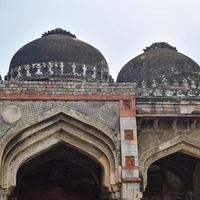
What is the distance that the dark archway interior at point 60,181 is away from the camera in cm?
1166

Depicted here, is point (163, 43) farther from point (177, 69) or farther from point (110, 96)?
point (110, 96)

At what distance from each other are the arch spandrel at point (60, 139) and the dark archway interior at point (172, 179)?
2771 millimetres

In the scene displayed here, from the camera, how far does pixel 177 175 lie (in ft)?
40.5

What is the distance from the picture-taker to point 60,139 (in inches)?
385

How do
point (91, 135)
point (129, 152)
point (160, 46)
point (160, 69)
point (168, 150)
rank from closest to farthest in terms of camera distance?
point (129, 152)
point (91, 135)
point (168, 150)
point (160, 69)
point (160, 46)

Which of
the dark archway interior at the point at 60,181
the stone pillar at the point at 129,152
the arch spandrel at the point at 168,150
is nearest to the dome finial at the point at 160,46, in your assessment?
the dark archway interior at the point at 60,181

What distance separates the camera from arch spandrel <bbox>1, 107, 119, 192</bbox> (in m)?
9.35

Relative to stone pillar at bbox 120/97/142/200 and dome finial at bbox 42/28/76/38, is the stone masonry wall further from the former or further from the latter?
dome finial at bbox 42/28/76/38

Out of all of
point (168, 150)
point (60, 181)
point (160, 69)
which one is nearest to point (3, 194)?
point (60, 181)

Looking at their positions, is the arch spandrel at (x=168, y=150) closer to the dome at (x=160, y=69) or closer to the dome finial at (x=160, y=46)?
the dome at (x=160, y=69)

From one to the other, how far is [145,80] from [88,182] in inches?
128

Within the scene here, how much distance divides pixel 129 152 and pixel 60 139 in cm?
147

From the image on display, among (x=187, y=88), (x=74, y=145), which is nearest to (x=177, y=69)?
(x=187, y=88)

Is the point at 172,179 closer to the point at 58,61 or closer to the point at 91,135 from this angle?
the point at 91,135
